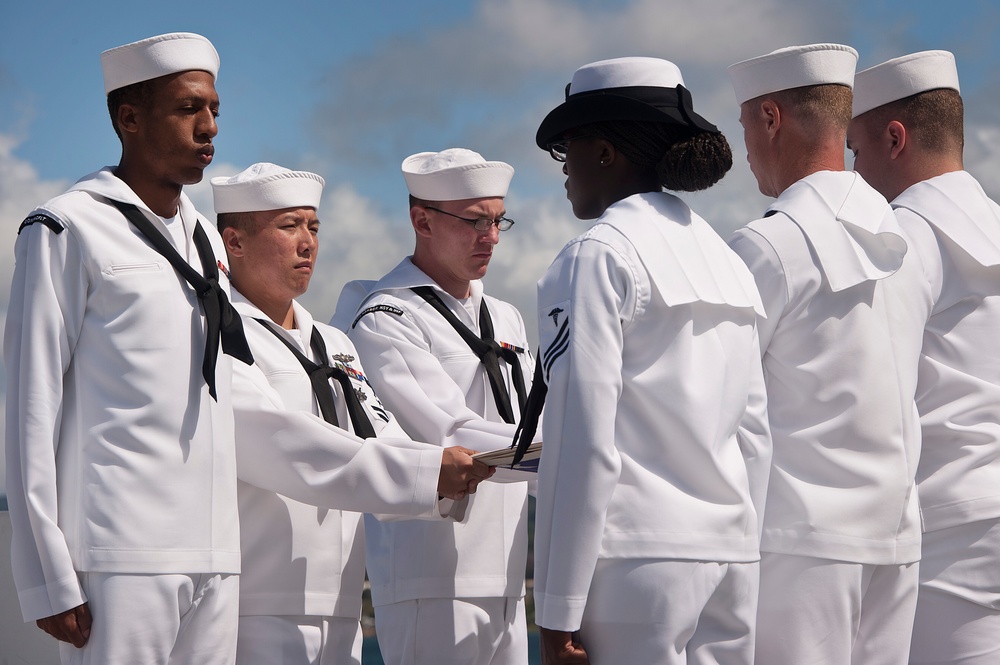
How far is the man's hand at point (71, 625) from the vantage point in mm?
3141

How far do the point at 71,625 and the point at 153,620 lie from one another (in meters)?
0.21

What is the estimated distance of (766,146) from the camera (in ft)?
12.9

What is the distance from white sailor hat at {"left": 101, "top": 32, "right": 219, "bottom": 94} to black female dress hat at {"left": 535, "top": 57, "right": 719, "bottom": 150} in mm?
Answer: 1102

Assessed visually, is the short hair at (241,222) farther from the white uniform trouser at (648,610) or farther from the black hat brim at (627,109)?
the white uniform trouser at (648,610)

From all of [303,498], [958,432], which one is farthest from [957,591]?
[303,498]

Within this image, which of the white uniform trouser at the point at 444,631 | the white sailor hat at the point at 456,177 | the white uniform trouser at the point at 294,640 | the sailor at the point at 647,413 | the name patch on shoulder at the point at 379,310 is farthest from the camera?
the white sailor hat at the point at 456,177

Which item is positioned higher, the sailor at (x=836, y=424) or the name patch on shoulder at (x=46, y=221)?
the name patch on shoulder at (x=46, y=221)

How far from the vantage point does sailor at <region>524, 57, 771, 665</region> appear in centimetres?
291

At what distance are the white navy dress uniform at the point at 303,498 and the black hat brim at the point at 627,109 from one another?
49.9 inches

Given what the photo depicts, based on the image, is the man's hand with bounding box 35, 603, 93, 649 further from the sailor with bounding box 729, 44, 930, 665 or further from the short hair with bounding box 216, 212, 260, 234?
the sailor with bounding box 729, 44, 930, 665

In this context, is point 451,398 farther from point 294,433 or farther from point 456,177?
point 456,177

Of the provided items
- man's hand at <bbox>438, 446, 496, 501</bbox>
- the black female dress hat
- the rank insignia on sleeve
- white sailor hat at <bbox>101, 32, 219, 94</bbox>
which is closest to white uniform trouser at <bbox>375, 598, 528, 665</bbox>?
man's hand at <bbox>438, 446, 496, 501</bbox>

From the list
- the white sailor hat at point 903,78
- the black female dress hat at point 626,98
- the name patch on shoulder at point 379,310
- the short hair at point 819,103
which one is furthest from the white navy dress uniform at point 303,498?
the white sailor hat at point 903,78

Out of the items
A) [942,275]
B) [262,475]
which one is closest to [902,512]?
[942,275]
